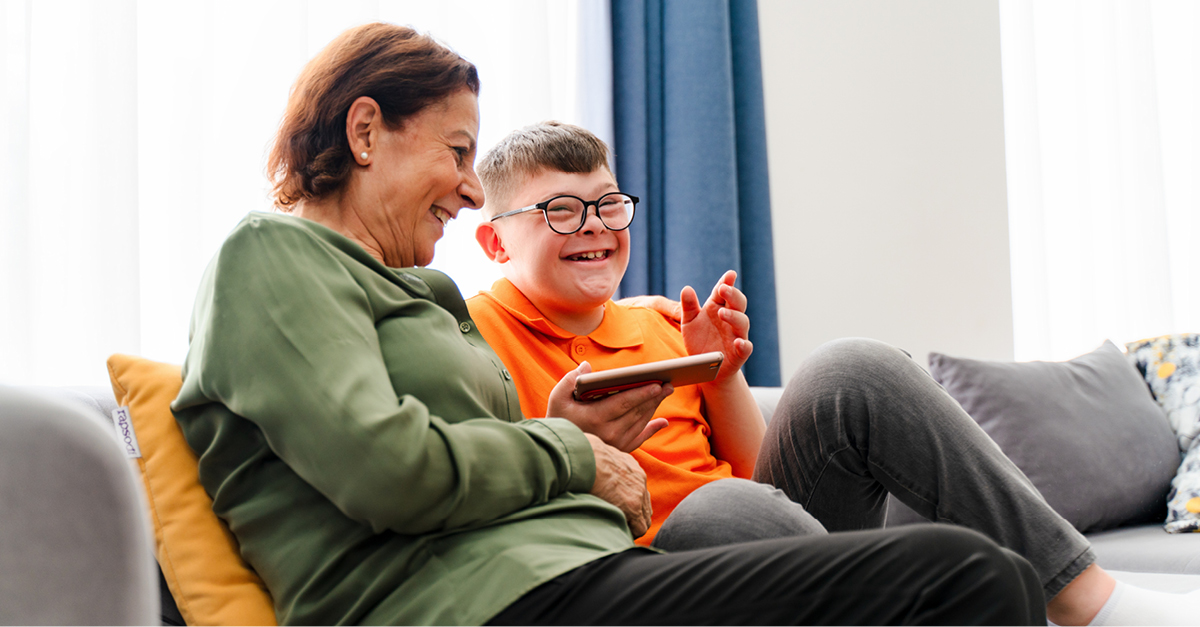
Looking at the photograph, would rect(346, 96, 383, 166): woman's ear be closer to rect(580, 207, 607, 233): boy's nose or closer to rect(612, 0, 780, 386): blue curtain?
rect(580, 207, 607, 233): boy's nose

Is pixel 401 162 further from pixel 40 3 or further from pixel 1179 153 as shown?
pixel 1179 153

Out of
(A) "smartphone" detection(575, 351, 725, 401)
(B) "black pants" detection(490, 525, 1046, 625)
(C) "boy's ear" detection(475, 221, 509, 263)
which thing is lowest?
(B) "black pants" detection(490, 525, 1046, 625)

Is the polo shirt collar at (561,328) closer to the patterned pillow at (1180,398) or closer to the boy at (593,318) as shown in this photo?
the boy at (593,318)

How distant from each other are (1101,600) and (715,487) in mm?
501

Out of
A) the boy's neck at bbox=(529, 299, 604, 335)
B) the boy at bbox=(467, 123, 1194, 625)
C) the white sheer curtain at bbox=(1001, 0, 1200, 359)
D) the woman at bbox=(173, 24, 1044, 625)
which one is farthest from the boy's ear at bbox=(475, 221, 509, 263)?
the white sheer curtain at bbox=(1001, 0, 1200, 359)

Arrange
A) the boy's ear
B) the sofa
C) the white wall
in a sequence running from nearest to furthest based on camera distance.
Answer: the sofa < the boy's ear < the white wall

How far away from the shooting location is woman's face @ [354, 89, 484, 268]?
1104 millimetres

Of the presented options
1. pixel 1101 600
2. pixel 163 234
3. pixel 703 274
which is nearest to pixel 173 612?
pixel 163 234

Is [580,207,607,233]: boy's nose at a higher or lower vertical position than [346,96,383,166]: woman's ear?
lower

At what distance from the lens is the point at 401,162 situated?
111cm

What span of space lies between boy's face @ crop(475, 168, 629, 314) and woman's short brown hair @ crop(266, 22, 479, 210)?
315 mm

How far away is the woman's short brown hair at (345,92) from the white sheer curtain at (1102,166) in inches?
108

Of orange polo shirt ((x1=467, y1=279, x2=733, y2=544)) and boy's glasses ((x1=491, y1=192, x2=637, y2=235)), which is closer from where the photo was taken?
orange polo shirt ((x1=467, y1=279, x2=733, y2=544))

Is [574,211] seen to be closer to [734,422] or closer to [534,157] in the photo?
[534,157]
